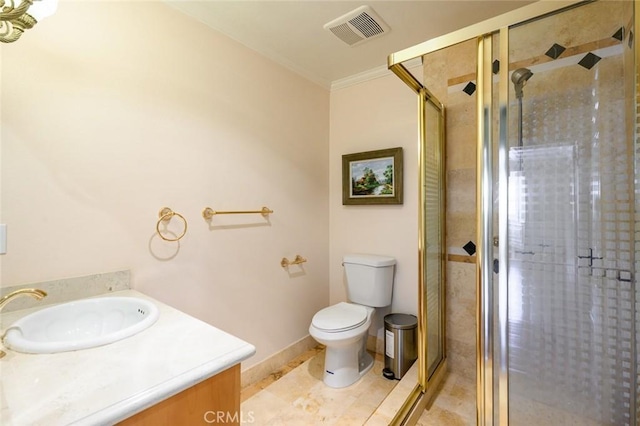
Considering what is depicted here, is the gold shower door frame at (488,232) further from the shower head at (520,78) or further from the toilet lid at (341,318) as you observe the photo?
the toilet lid at (341,318)

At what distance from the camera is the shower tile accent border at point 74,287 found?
1.09 meters

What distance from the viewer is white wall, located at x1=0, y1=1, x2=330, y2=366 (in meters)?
1.15

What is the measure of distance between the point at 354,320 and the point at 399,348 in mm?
399

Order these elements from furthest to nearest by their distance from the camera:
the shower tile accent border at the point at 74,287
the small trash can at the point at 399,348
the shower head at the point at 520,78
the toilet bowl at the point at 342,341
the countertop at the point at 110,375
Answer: the small trash can at the point at 399,348 → the toilet bowl at the point at 342,341 → the shower head at the point at 520,78 → the shower tile accent border at the point at 74,287 → the countertop at the point at 110,375

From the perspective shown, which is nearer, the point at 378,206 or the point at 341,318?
the point at 341,318

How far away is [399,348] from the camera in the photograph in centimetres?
199

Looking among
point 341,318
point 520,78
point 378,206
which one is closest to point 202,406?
point 341,318

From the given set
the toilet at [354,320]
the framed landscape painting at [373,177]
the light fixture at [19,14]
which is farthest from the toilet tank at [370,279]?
the light fixture at [19,14]

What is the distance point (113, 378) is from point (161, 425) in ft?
0.54

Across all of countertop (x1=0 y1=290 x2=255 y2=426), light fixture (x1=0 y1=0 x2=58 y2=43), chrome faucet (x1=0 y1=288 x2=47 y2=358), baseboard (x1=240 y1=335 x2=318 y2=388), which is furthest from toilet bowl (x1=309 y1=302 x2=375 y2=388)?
light fixture (x1=0 y1=0 x2=58 y2=43)

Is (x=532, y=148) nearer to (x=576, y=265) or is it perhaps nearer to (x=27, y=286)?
(x=576, y=265)

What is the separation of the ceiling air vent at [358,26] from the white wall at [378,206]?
0.50 metres

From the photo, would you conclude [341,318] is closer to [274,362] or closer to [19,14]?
[274,362]

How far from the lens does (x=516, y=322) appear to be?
1.31m
